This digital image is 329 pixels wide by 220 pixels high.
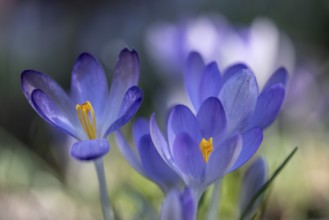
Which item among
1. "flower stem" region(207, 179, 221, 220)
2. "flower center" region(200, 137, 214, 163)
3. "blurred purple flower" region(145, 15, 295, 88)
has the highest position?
"blurred purple flower" region(145, 15, 295, 88)

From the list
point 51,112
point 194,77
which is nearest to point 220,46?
point 194,77

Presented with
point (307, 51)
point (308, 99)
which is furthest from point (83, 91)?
point (307, 51)

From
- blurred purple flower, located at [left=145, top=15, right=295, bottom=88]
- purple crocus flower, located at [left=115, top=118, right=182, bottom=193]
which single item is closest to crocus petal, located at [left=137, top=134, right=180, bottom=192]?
purple crocus flower, located at [left=115, top=118, right=182, bottom=193]

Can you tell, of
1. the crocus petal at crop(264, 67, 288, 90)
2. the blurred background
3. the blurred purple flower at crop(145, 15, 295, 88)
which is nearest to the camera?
the crocus petal at crop(264, 67, 288, 90)

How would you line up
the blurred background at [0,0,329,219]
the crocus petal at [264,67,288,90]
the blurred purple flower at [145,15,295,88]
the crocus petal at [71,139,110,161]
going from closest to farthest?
the crocus petal at [71,139,110,161]
the crocus petal at [264,67,288,90]
the blurred background at [0,0,329,219]
the blurred purple flower at [145,15,295,88]

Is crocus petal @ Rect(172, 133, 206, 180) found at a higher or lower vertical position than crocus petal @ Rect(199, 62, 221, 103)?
lower

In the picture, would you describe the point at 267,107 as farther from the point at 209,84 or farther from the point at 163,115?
the point at 163,115

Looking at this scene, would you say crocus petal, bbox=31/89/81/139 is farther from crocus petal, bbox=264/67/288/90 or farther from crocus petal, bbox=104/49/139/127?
crocus petal, bbox=264/67/288/90
